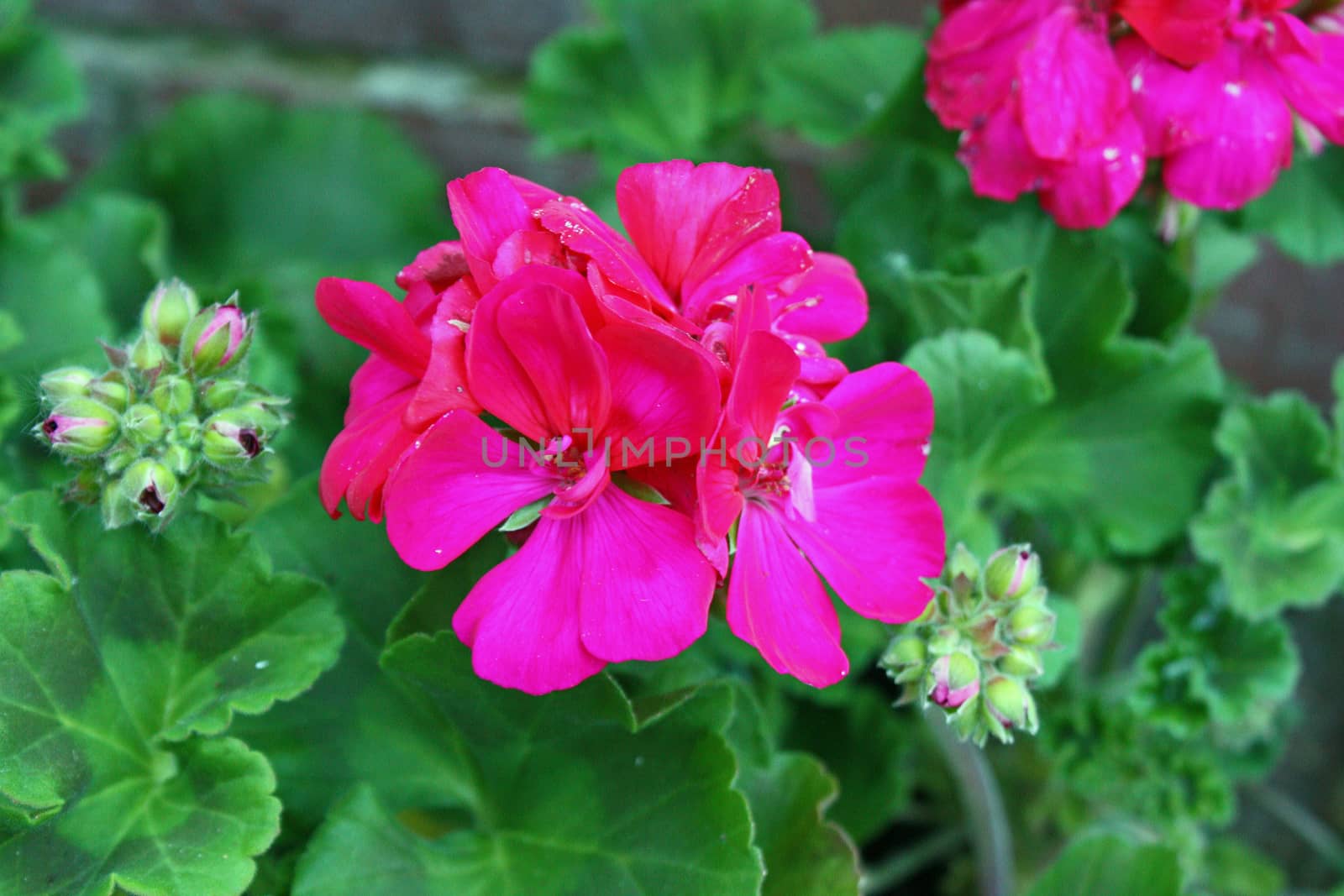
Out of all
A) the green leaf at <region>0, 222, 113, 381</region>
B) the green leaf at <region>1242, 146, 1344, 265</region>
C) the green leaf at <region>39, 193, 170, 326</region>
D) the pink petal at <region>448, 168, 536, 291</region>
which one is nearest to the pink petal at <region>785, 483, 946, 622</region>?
the pink petal at <region>448, 168, 536, 291</region>

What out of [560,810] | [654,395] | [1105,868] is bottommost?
[1105,868]

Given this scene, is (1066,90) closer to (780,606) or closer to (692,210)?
(692,210)

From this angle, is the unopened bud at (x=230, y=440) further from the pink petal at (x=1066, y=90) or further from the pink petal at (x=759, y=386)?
the pink petal at (x=1066, y=90)

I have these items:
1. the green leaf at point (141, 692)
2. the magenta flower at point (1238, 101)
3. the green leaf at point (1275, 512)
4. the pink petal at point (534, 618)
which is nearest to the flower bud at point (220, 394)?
the green leaf at point (141, 692)

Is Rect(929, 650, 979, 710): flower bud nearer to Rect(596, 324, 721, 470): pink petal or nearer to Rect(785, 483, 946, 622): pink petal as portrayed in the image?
Rect(785, 483, 946, 622): pink petal

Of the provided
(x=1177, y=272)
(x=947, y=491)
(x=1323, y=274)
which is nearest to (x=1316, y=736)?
(x=1323, y=274)

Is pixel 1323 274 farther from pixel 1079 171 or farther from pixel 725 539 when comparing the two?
pixel 725 539

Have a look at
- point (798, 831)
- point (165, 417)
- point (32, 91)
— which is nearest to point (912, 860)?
point (798, 831)
